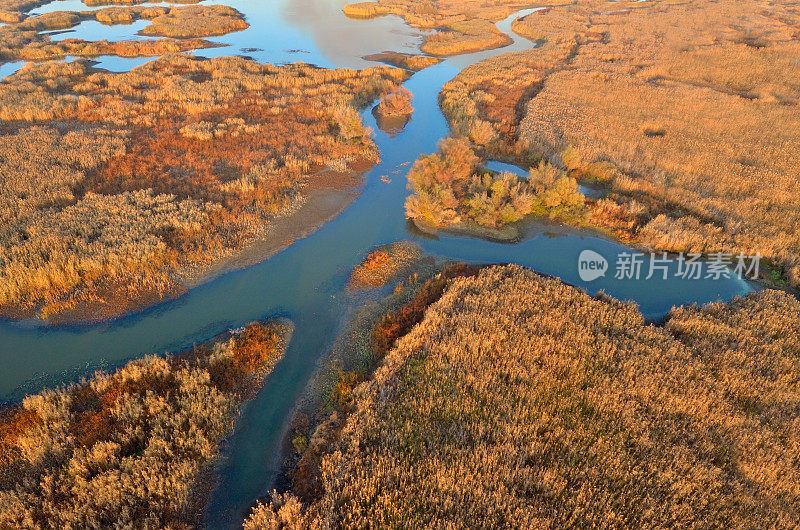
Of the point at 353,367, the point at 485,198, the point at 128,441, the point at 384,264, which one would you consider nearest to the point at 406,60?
the point at 485,198

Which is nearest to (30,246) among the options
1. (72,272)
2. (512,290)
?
(72,272)

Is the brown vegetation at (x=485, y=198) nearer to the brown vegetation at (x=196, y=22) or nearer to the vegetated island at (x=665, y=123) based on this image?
the vegetated island at (x=665, y=123)

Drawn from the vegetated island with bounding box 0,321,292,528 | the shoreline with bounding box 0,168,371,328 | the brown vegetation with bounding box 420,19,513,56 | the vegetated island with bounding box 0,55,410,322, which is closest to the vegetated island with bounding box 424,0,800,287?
the brown vegetation with bounding box 420,19,513,56

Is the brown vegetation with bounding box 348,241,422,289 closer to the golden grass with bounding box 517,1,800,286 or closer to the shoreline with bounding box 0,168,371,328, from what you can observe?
the shoreline with bounding box 0,168,371,328

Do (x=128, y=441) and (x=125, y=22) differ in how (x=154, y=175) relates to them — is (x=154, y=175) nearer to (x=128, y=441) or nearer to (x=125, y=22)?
(x=128, y=441)

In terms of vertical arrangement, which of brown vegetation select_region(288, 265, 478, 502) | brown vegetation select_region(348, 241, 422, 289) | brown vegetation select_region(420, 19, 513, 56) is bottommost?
brown vegetation select_region(288, 265, 478, 502)

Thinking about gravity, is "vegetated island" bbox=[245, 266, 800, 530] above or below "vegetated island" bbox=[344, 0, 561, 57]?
below

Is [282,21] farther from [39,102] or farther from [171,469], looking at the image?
[171,469]
